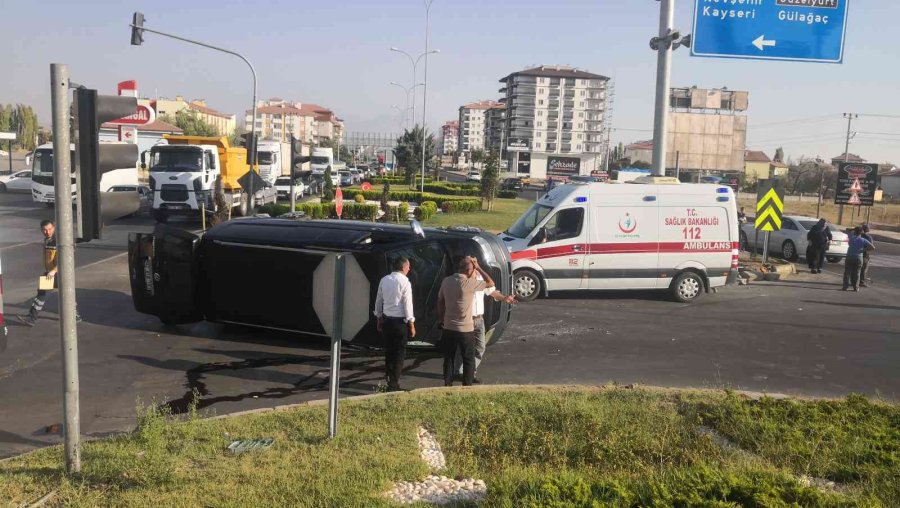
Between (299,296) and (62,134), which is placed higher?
(62,134)

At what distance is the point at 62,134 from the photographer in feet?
16.6

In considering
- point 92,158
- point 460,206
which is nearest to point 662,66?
point 92,158

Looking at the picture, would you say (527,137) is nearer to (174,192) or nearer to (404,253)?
(174,192)

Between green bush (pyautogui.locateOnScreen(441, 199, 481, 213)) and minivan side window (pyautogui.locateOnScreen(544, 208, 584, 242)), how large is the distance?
2262 cm

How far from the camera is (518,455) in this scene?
239 inches

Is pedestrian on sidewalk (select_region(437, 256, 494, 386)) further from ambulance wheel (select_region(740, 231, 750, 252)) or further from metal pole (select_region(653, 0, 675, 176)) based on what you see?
ambulance wheel (select_region(740, 231, 750, 252))

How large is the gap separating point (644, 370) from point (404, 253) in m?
3.57

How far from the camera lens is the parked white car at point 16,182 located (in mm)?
41188

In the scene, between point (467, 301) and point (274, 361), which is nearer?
point (467, 301)

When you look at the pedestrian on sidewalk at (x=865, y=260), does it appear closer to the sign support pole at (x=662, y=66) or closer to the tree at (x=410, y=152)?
the sign support pole at (x=662, y=66)

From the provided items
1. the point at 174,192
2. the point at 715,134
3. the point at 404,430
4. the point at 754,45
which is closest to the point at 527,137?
the point at 715,134

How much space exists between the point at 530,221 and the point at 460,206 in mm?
23249

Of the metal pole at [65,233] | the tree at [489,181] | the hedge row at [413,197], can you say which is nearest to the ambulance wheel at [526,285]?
the metal pole at [65,233]

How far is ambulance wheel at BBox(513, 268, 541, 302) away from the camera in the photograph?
595 inches
